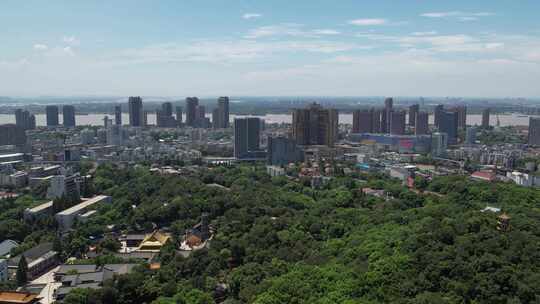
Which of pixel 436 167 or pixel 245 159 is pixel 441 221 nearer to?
pixel 436 167

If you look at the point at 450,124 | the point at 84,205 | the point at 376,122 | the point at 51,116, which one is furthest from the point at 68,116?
the point at 450,124

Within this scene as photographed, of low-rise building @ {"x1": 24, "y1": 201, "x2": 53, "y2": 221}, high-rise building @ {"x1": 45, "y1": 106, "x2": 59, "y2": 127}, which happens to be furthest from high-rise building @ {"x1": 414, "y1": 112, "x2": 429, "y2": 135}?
high-rise building @ {"x1": 45, "y1": 106, "x2": 59, "y2": 127}

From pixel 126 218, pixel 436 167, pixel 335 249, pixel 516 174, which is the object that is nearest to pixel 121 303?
pixel 335 249

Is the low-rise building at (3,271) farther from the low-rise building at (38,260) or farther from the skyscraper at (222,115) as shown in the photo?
the skyscraper at (222,115)

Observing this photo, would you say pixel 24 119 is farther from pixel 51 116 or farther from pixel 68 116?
pixel 51 116

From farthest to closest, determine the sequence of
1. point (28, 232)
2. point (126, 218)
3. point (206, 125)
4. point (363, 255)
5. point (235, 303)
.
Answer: point (206, 125), point (126, 218), point (28, 232), point (363, 255), point (235, 303)

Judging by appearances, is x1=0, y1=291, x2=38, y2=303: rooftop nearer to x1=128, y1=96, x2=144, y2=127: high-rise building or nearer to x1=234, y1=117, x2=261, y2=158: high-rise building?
x1=234, y1=117, x2=261, y2=158: high-rise building

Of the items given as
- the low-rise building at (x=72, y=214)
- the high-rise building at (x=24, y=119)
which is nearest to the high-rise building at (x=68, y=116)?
the high-rise building at (x=24, y=119)
